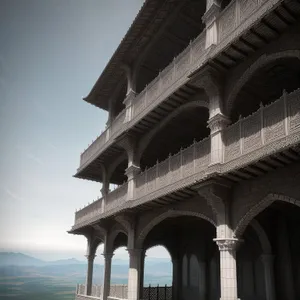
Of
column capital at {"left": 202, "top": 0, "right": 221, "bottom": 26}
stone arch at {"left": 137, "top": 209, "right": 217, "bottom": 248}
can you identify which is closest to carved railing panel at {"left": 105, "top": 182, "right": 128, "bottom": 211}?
stone arch at {"left": 137, "top": 209, "right": 217, "bottom": 248}

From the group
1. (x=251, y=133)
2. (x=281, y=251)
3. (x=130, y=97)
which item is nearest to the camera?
(x=251, y=133)

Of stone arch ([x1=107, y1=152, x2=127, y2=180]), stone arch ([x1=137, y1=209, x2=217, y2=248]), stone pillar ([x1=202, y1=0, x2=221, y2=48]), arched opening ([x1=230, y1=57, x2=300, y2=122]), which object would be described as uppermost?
stone pillar ([x1=202, y1=0, x2=221, y2=48])

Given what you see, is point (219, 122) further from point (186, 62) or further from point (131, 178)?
point (131, 178)

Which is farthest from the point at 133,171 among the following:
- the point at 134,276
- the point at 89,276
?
the point at 89,276

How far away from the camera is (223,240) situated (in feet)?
33.2

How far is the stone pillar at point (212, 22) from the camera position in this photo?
1126 cm

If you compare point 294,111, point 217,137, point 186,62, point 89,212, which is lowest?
point 89,212

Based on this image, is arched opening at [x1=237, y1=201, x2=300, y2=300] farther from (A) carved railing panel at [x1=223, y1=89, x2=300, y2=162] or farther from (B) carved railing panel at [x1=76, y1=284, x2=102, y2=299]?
(B) carved railing panel at [x1=76, y1=284, x2=102, y2=299]

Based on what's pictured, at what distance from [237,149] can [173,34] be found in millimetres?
8527

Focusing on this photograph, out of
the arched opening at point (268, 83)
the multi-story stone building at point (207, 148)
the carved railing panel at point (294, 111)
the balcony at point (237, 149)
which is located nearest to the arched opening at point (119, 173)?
the multi-story stone building at point (207, 148)

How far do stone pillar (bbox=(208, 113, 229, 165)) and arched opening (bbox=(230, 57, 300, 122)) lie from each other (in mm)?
2697

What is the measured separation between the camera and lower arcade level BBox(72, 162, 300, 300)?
9867mm

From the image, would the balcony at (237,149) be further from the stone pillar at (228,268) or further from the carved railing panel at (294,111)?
the stone pillar at (228,268)

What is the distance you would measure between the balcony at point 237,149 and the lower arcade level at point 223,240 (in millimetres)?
683
